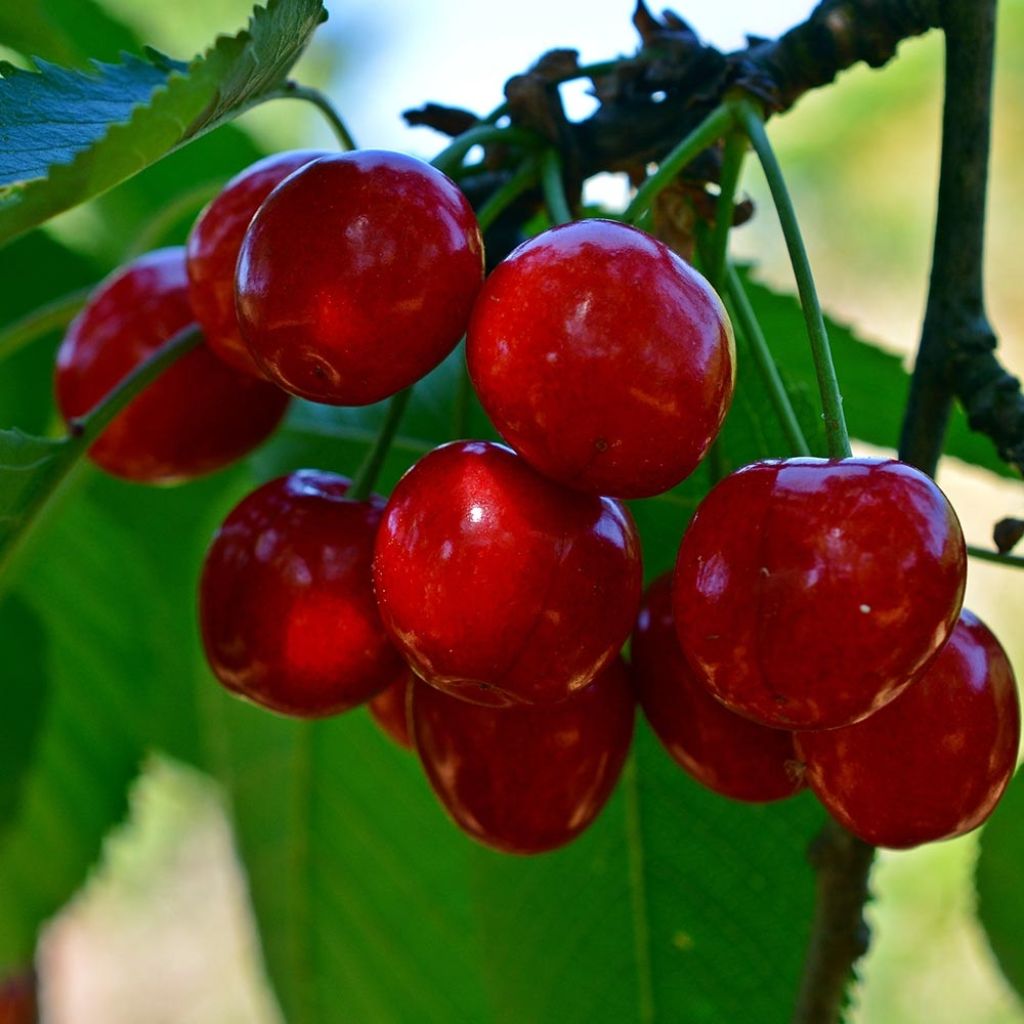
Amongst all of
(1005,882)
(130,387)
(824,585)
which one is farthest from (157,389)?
(1005,882)

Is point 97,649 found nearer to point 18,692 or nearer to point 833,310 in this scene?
point 18,692

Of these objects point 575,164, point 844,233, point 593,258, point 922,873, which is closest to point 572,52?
point 575,164

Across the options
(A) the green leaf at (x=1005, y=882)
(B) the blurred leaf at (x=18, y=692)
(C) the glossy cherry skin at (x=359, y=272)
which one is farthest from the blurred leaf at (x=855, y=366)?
(B) the blurred leaf at (x=18, y=692)

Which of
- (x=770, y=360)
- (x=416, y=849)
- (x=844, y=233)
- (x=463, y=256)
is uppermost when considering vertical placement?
(x=463, y=256)

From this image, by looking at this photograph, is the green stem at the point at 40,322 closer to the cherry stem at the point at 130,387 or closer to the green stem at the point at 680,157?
the cherry stem at the point at 130,387

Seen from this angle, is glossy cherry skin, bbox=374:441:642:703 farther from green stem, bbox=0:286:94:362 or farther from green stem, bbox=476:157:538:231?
green stem, bbox=0:286:94:362

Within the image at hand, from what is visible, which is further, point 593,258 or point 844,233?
point 844,233

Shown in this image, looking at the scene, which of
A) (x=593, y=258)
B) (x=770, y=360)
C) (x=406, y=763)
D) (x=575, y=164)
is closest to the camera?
(x=593, y=258)

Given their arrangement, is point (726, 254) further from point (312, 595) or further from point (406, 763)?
point (406, 763)
